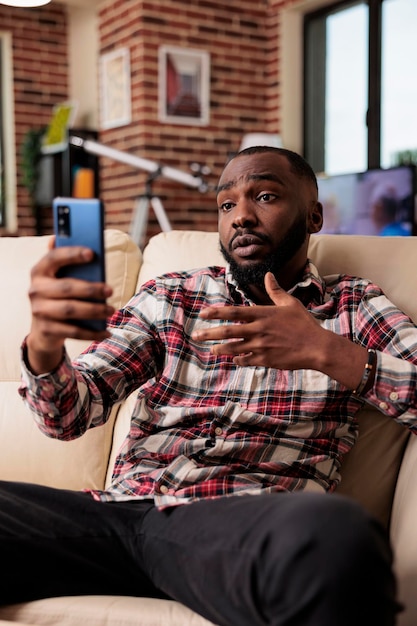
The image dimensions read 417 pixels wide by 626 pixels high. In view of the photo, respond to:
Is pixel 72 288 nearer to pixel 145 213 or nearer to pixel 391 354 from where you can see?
pixel 391 354

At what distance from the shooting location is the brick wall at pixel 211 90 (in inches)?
181

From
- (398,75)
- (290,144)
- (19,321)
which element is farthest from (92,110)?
(19,321)

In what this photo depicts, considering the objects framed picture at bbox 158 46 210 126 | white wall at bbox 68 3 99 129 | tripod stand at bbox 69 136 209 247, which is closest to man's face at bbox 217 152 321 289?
tripod stand at bbox 69 136 209 247

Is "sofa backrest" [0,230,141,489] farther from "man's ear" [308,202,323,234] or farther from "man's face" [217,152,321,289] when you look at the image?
"man's ear" [308,202,323,234]

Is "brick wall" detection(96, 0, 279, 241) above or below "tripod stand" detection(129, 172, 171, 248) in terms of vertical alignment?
above

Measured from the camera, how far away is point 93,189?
17.5ft

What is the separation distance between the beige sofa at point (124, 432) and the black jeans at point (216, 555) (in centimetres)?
4

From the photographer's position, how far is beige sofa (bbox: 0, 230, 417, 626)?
111 cm

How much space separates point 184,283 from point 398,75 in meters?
3.53

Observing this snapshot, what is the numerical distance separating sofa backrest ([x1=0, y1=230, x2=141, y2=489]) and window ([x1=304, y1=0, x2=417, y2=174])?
3.16m

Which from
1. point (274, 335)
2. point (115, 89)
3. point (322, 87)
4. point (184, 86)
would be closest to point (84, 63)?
point (115, 89)

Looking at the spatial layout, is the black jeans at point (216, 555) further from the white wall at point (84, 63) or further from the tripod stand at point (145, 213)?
the white wall at point (84, 63)

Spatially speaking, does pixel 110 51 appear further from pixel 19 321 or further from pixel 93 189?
pixel 19 321

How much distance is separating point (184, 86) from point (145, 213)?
2.98 ft
